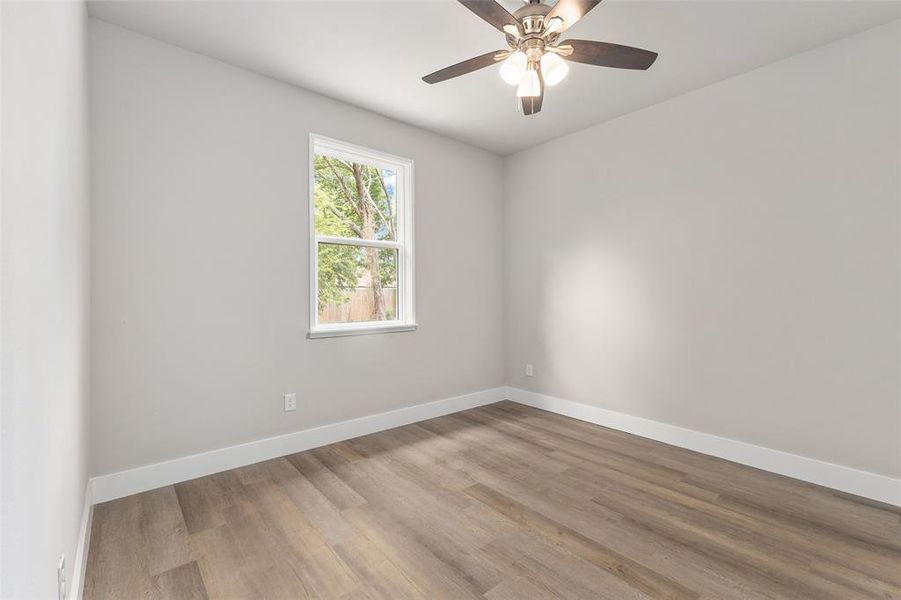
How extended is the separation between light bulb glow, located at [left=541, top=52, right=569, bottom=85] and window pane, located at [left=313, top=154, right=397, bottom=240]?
6.09 ft

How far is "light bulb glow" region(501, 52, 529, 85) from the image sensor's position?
2004 millimetres

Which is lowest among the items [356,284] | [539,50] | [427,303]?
[427,303]

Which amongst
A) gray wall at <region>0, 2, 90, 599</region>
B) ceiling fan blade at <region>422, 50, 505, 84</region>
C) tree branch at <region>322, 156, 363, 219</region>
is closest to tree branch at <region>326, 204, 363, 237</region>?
tree branch at <region>322, 156, 363, 219</region>

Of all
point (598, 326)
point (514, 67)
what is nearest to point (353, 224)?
point (514, 67)

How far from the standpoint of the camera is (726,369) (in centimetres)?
288

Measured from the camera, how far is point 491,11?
5.65ft

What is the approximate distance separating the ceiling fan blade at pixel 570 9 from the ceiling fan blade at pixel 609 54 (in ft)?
0.44

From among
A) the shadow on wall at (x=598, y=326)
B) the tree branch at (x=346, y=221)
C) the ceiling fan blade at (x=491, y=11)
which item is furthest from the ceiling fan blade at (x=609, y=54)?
the tree branch at (x=346, y=221)

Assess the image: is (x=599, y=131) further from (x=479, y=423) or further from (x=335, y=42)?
(x=479, y=423)

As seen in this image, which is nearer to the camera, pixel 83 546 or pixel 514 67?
pixel 83 546

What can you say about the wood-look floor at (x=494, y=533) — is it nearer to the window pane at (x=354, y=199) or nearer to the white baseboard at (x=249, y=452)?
the white baseboard at (x=249, y=452)

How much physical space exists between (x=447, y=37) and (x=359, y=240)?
5.35 feet

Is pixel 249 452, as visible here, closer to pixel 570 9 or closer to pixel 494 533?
pixel 494 533

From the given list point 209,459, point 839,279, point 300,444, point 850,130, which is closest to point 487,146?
point 850,130
